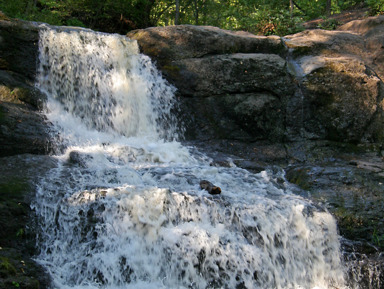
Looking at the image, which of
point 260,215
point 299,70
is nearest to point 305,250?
point 260,215

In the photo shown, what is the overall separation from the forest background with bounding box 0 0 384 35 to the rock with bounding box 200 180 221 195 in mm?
8690

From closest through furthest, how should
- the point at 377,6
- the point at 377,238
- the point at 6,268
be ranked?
the point at 6,268 < the point at 377,238 < the point at 377,6

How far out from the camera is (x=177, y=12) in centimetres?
1485

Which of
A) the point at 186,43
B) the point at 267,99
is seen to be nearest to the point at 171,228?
the point at 267,99

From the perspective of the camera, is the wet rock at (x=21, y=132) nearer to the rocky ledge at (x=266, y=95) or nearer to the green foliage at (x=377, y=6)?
the rocky ledge at (x=266, y=95)

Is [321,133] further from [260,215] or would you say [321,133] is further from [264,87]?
[260,215]

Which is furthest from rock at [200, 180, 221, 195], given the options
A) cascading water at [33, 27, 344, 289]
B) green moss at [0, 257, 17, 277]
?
green moss at [0, 257, 17, 277]

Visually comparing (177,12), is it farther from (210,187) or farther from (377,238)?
(377,238)

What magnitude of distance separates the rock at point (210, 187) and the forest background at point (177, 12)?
869 cm

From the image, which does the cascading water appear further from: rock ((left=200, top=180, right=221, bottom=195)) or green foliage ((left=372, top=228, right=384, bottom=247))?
green foliage ((left=372, top=228, right=384, bottom=247))

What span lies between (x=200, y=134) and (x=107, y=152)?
2.83m

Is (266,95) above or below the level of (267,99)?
above

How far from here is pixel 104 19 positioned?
49.8 ft

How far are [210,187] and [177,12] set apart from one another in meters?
10.9
